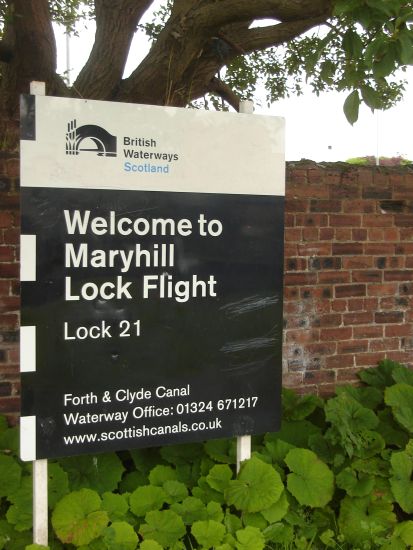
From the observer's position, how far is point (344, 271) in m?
3.72

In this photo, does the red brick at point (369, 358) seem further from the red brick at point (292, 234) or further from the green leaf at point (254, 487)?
the green leaf at point (254, 487)

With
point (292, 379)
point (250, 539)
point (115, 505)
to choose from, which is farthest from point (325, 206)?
point (115, 505)

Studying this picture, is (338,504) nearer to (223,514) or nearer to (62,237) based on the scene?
(223,514)

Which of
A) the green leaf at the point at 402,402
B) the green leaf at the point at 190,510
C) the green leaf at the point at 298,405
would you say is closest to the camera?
the green leaf at the point at 190,510

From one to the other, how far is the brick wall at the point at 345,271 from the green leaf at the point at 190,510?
3.63 ft

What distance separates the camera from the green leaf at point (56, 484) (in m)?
2.68

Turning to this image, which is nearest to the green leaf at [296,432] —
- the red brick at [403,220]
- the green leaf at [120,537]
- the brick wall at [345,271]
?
the brick wall at [345,271]

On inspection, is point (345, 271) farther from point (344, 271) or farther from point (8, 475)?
point (8, 475)

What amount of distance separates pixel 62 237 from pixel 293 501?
1.66 meters

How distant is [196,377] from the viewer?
2660 mm

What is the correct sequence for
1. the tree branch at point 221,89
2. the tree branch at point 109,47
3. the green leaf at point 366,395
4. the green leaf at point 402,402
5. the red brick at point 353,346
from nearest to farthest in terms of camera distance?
the green leaf at point 402,402, the green leaf at point 366,395, the red brick at point 353,346, the tree branch at point 109,47, the tree branch at point 221,89

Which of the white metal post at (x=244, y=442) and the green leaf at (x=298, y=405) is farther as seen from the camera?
the green leaf at (x=298, y=405)

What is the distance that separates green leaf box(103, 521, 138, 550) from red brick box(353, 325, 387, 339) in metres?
1.87

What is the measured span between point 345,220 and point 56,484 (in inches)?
86.7
